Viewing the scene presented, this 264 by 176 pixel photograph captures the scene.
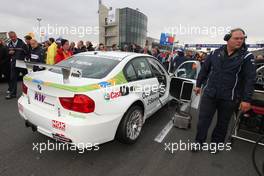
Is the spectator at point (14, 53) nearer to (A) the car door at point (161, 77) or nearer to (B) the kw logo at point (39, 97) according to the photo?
(B) the kw logo at point (39, 97)

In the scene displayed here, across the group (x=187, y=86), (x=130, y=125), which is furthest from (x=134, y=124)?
(x=187, y=86)

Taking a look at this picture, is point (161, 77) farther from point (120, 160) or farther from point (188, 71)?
point (120, 160)

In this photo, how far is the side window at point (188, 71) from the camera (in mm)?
A: 4906

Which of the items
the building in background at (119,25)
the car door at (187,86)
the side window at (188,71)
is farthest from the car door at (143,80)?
the building in background at (119,25)

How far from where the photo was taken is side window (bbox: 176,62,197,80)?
491 cm

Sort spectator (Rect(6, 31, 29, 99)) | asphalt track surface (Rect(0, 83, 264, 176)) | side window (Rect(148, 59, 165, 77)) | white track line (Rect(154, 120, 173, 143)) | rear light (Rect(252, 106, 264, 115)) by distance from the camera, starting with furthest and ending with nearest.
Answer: spectator (Rect(6, 31, 29, 99)), side window (Rect(148, 59, 165, 77)), white track line (Rect(154, 120, 173, 143)), rear light (Rect(252, 106, 264, 115)), asphalt track surface (Rect(0, 83, 264, 176))

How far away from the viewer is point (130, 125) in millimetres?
3055

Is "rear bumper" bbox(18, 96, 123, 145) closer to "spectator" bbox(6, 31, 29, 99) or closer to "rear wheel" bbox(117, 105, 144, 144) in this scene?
"rear wheel" bbox(117, 105, 144, 144)

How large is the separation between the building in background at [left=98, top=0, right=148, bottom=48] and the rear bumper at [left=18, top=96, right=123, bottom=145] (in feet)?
155

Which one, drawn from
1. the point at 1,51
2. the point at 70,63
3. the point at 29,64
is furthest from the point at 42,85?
the point at 1,51

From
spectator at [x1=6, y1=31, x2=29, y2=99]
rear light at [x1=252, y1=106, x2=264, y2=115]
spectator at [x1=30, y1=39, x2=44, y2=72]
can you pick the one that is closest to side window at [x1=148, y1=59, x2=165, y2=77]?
rear light at [x1=252, y1=106, x2=264, y2=115]

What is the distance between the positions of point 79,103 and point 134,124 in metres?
1.19

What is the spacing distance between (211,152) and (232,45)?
1.75 m

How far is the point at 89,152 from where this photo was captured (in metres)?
2.93
